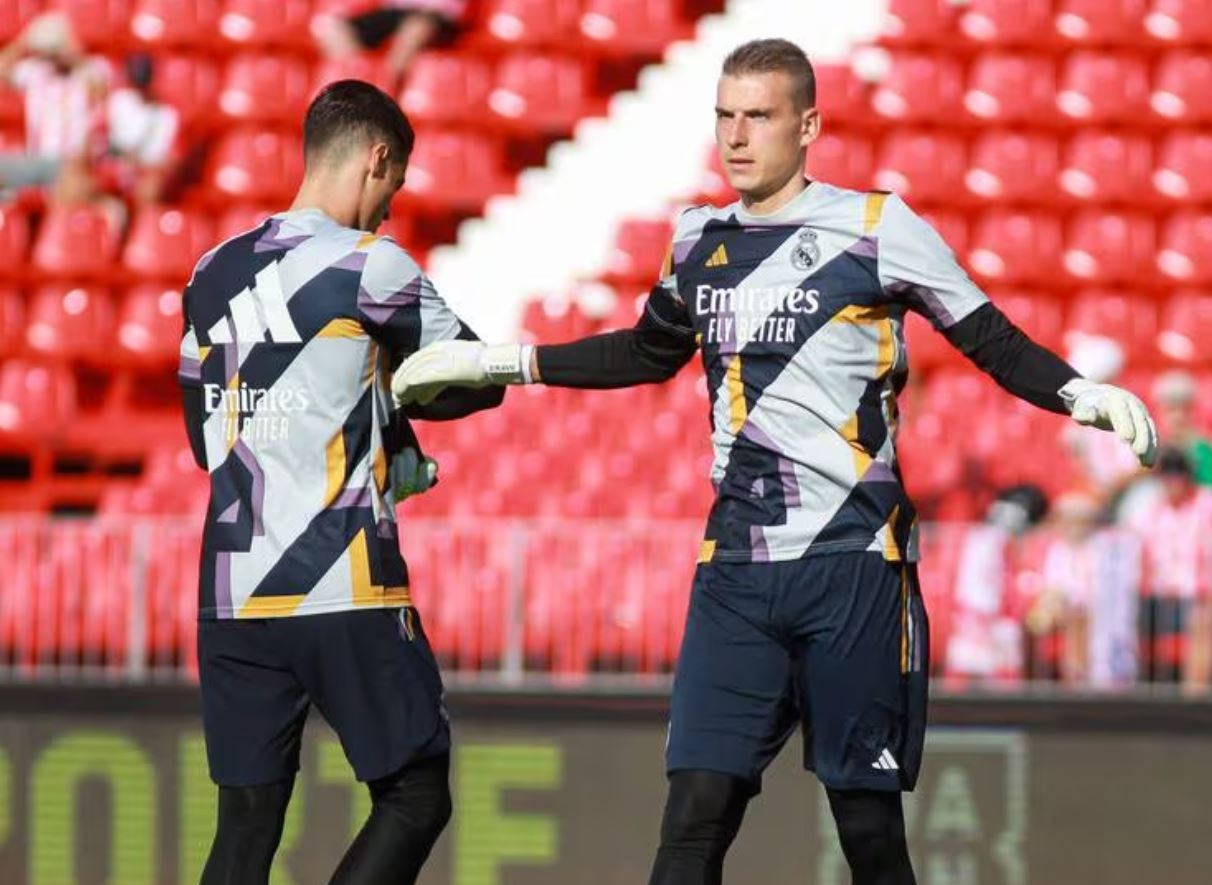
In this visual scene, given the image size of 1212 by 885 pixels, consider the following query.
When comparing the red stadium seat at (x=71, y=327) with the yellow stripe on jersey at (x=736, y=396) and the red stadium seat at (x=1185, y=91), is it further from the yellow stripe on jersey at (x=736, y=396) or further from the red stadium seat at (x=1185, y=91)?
the yellow stripe on jersey at (x=736, y=396)

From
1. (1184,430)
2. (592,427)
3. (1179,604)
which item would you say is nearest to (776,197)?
(1179,604)

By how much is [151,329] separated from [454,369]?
24.3 feet

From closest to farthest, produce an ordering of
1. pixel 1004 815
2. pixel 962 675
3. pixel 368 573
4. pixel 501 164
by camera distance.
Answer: pixel 368 573 → pixel 1004 815 → pixel 962 675 → pixel 501 164

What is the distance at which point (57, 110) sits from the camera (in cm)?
1293

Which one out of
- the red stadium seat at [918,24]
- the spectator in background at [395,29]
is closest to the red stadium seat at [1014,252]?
the red stadium seat at [918,24]

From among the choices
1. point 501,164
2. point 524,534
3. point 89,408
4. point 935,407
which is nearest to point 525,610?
point 524,534

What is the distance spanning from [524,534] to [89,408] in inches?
172

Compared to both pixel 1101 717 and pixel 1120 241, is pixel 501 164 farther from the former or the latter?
pixel 1101 717

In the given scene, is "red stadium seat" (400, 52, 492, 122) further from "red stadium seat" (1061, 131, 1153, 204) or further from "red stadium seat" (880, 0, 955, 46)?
"red stadium seat" (1061, 131, 1153, 204)

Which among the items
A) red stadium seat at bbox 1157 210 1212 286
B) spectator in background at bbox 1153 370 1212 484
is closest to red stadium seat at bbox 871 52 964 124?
red stadium seat at bbox 1157 210 1212 286

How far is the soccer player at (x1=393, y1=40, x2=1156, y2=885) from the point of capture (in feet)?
15.8

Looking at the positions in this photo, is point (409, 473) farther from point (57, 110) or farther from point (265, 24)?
point (265, 24)

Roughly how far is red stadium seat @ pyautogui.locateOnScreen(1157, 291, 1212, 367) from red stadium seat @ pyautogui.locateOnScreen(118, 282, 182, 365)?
4.93m

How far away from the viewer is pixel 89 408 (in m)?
12.2
